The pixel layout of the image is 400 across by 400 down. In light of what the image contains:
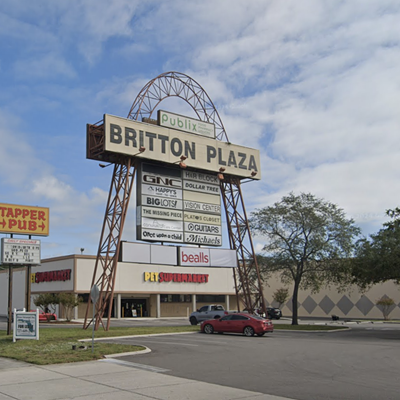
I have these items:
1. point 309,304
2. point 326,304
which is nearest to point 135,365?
point 326,304

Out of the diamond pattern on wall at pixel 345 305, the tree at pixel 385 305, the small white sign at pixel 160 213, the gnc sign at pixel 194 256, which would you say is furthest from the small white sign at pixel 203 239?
the diamond pattern on wall at pixel 345 305

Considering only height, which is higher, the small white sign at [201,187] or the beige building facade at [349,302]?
the small white sign at [201,187]

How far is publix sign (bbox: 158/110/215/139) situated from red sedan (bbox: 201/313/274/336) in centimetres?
1435

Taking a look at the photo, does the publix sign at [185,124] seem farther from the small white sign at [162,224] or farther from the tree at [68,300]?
the tree at [68,300]

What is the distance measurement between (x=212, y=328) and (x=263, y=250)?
33.4ft

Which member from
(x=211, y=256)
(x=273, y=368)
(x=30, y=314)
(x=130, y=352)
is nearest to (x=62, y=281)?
(x=211, y=256)

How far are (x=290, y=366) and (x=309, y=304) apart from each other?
5089 centimetres

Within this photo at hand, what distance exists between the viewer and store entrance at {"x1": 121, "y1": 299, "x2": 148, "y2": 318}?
5859 cm

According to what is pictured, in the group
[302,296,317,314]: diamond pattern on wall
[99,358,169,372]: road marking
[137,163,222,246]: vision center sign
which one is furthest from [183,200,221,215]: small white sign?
[302,296,317,314]: diamond pattern on wall

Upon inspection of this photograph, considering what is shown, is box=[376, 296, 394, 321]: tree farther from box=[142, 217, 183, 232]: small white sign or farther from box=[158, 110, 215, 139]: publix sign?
box=[142, 217, 183, 232]: small white sign

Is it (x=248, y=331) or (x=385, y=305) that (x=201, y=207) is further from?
(x=385, y=305)

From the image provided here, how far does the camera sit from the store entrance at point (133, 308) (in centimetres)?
5859

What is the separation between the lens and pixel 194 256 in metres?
35.1

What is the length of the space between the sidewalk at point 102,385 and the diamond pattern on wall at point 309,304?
2022 inches
